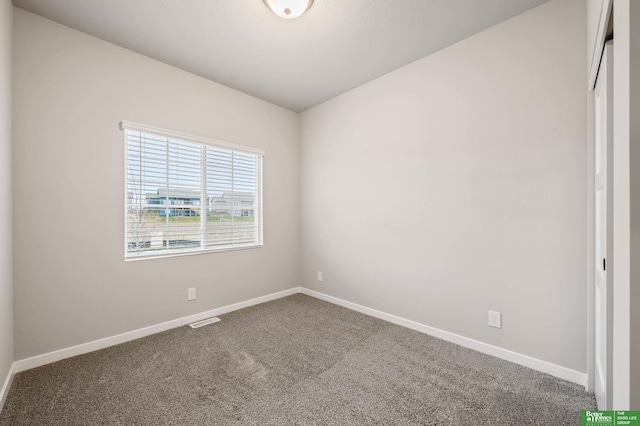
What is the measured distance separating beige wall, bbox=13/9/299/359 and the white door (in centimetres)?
315

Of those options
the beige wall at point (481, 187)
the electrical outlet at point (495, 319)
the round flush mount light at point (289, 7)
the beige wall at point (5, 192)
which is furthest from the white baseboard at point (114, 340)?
the round flush mount light at point (289, 7)

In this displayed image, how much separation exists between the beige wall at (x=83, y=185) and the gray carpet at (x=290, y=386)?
33 cm

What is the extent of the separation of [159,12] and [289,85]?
1424 mm

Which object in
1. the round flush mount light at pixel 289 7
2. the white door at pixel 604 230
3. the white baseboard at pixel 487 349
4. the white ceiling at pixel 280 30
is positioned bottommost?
the white baseboard at pixel 487 349

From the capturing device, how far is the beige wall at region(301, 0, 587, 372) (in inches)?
75.8

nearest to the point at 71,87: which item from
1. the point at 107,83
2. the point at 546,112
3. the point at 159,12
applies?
the point at 107,83

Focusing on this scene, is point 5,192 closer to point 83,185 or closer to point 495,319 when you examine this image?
point 83,185

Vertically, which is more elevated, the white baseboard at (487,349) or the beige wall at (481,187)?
the beige wall at (481,187)

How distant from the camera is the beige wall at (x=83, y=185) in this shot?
208cm

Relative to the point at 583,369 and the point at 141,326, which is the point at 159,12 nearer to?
the point at 141,326

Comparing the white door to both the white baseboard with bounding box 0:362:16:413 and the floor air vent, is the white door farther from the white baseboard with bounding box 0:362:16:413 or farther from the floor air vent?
the white baseboard with bounding box 0:362:16:413

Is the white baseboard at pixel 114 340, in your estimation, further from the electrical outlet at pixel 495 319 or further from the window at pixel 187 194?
the electrical outlet at pixel 495 319

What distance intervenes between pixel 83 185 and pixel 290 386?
2294 millimetres

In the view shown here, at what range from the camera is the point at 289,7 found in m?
1.93
